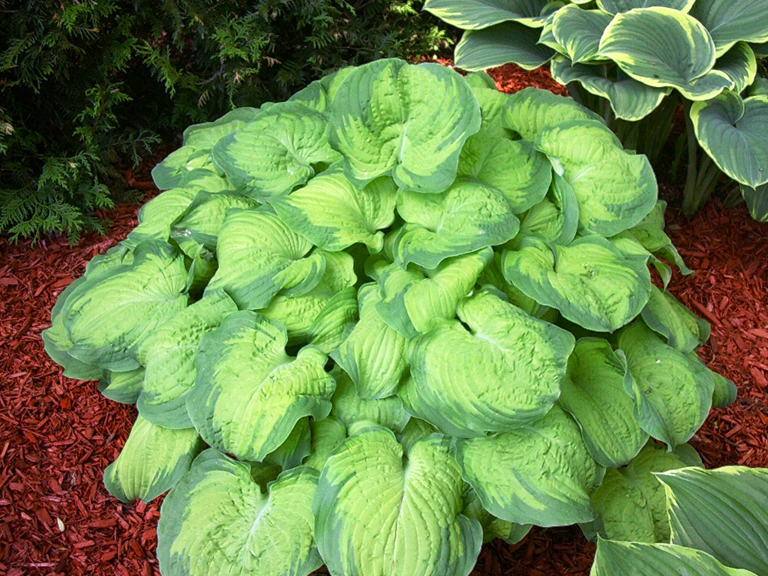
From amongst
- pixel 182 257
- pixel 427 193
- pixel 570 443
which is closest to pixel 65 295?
pixel 182 257

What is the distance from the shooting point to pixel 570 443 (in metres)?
1.33

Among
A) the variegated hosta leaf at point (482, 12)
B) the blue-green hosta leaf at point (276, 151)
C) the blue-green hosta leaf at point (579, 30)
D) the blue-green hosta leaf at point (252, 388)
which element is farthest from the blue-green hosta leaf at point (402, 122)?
the variegated hosta leaf at point (482, 12)

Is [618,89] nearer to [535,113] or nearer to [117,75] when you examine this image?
[535,113]

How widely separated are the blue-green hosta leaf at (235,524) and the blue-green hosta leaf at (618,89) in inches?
61.0

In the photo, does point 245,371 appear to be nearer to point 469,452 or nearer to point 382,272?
point 382,272

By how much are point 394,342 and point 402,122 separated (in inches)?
23.2

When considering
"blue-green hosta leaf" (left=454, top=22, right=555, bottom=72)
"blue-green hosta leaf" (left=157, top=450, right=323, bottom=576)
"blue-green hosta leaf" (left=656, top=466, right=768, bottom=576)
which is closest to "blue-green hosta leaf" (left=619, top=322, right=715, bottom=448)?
"blue-green hosta leaf" (left=656, top=466, right=768, bottom=576)

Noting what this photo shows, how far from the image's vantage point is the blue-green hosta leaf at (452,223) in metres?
1.42

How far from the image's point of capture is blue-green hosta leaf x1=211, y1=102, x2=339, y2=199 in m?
1.68

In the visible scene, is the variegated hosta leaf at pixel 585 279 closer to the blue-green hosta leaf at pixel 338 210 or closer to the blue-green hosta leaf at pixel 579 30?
the blue-green hosta leaf at pixel 338 210

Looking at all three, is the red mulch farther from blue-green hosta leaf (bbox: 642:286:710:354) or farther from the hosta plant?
blue-green hosta leaf (bbox: 642:286:710:354)

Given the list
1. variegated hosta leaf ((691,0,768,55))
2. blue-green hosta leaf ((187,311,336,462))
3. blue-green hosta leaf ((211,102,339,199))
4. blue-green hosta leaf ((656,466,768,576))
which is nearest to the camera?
blue-green hosta leaf ((656,466,768,576))

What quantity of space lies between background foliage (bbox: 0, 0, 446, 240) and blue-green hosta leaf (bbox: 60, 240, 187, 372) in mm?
809

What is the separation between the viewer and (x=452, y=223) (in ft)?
4.86
